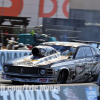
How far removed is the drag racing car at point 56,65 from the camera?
7695 millimetres

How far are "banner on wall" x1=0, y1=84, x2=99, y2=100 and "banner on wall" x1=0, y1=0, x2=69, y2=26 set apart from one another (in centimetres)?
1628

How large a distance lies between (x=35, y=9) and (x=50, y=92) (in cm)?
1840

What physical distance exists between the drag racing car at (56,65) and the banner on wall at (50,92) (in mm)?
3010

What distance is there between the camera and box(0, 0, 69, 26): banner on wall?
2138 cm

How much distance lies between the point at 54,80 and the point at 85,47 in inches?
71.2

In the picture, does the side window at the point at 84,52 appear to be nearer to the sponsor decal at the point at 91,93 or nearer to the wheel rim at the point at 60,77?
the wheel rim at the point at 60,77

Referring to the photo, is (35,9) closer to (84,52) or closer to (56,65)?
(84,52)

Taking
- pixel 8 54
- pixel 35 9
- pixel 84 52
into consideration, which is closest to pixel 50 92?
pixel 84 52

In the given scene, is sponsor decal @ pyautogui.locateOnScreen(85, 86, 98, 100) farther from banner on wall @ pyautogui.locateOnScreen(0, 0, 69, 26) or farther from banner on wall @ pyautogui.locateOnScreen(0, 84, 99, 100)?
banner on wall @ pyautogui.locateOnScreen(0, 0, 69, 26)

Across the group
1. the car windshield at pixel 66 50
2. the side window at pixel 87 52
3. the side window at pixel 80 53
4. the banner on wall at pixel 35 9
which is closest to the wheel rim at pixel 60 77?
the car windshield at pixel 66 50

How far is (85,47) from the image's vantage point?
29.3 ft

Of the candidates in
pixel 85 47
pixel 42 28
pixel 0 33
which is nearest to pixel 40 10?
pixel 42 28

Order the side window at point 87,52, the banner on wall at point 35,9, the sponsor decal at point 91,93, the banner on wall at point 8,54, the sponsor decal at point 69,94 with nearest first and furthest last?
the sponsor decal at point 69,94, the sponsor decal at point 91,93, the side window at point 87,52, the banner on wall at point 8,54, the banner on wall at point 35,9

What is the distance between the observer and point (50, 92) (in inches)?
177
